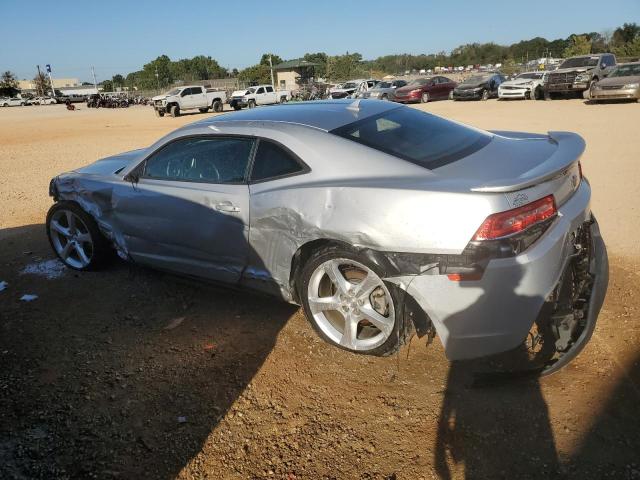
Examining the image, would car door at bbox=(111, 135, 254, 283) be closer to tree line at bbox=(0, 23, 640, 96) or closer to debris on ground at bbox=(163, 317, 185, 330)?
debris on ground at bbox=(163, 317, 185, 330)

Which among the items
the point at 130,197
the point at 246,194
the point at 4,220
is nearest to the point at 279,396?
the point at 246,194

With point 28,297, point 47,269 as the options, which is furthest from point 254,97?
point 28,297

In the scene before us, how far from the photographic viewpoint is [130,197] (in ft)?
13.1

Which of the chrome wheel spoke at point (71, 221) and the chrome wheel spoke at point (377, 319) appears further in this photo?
the chrome wheel spoke at point (71, 221)

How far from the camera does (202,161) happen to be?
366 centimetres

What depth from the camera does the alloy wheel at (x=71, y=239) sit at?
15.1ft

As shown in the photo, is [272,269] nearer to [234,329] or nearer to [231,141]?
[234,329]

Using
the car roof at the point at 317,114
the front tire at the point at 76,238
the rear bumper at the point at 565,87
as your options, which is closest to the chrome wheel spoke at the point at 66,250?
the front tire at the point at 76,238

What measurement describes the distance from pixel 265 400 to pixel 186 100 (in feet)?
92.1

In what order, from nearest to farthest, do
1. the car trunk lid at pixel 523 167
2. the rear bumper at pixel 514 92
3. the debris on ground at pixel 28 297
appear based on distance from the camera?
the car trunk lid at pixel 523 167 < the debris on ground at pixel 28 297 < the rear bumper at pixel 514 92

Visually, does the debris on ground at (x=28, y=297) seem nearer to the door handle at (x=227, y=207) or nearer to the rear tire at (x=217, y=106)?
the door handle at (x=227, y=207)

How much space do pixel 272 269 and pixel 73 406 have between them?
1.39 metres

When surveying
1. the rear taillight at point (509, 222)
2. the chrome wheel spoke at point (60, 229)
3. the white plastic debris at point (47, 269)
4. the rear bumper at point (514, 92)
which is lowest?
the white plastic debris at point (47, 269)

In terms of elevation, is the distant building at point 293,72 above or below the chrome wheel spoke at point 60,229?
above
